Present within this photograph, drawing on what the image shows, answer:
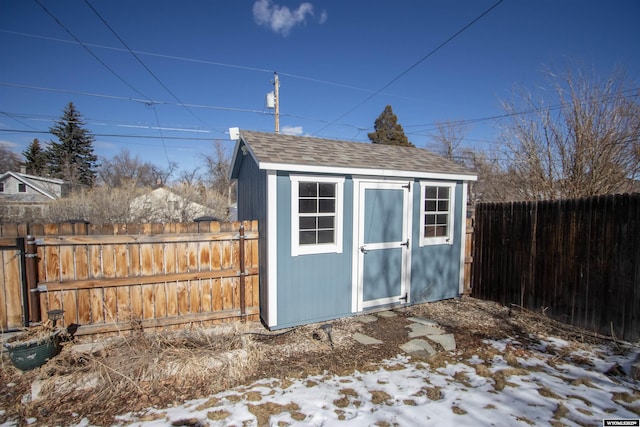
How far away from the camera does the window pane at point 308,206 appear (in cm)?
470

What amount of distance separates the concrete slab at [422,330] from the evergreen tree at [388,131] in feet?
68.8

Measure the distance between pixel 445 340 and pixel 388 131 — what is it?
880 inches

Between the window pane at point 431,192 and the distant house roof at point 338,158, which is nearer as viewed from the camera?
the distant house roof at point 338,158

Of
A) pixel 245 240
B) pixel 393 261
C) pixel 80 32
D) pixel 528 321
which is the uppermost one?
pixel 80 32

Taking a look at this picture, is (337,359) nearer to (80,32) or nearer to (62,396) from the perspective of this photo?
(62,396)

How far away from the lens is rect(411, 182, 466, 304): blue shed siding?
18.7 ft

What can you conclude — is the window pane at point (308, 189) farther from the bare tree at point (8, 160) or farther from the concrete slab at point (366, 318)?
the bare tree at point (8, 160)

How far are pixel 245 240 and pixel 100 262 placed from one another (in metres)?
1.94

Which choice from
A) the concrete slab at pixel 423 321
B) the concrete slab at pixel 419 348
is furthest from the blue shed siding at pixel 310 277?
the concrete slab at pixel 419 348

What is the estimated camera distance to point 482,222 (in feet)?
20.5

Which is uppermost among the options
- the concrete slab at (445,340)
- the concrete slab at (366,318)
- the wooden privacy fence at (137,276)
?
the wooden privacy fence at (137,276)

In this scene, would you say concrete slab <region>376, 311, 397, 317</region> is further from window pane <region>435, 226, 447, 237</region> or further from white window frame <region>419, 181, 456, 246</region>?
window pane <region>435, 226, 447, 237</region>

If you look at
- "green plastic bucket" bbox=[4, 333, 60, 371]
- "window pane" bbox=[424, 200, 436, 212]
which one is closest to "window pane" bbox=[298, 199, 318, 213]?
"window pane" bbox=[424, 200, 436, 212]

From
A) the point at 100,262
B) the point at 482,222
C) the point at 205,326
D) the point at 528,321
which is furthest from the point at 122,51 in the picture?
the point at 528,321
